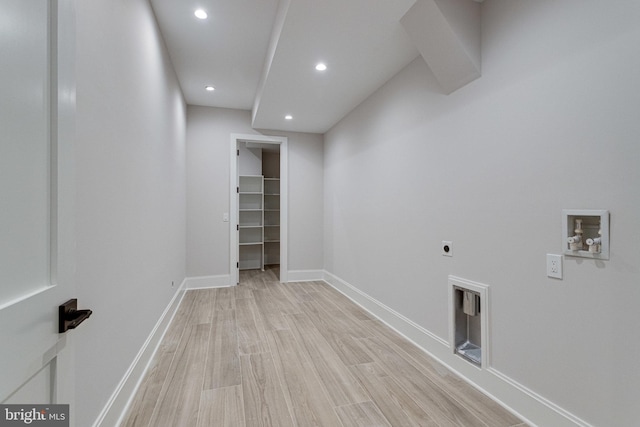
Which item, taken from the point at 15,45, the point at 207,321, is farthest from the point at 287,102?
the point at 15,45

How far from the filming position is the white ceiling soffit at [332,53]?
76.5 inches

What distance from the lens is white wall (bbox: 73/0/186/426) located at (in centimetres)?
121

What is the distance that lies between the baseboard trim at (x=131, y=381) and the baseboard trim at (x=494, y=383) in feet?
7.18

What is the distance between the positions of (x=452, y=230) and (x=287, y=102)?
2.51m

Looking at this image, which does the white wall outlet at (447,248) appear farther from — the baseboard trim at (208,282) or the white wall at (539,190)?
the baseboard trim at (208,282)

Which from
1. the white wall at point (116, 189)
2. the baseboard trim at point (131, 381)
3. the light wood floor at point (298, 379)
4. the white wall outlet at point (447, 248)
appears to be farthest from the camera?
the white wall outlet at point (447, 248)

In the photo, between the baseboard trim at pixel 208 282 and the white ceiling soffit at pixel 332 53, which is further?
the baseboard trim at pixel 208 282

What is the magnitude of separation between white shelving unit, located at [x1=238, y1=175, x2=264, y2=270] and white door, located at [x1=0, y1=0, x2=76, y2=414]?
5087mm

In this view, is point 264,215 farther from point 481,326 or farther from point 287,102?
point 481,326

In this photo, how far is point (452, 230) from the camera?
86.0 inches

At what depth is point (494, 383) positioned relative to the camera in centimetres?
181

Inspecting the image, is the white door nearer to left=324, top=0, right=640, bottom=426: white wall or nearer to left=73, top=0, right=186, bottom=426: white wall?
left=73, top=0, right=186, bottom=426: white wall

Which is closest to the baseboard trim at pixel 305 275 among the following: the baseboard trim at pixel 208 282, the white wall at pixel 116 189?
the baseboard trim at pixel 208 282

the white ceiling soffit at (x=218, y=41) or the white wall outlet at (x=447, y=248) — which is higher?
the white ceiling soffit at (x=218, y=41)
